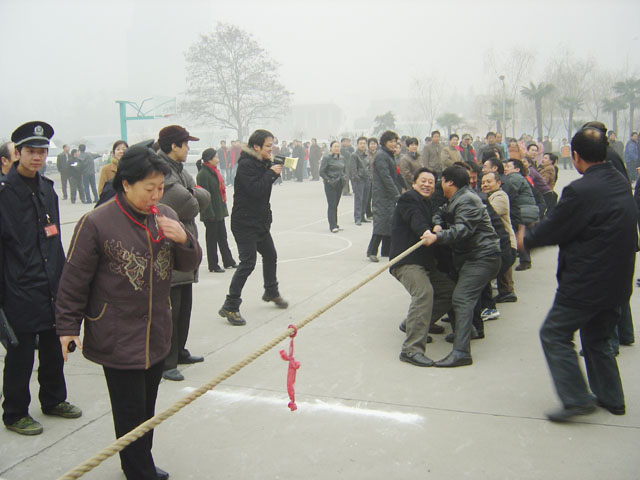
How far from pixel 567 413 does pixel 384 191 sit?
17.9 ft

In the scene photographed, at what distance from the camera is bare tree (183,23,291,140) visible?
44.4 meters

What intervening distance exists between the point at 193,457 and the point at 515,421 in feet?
6.62

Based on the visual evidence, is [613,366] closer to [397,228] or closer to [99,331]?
[397,228]

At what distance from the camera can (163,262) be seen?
294 cm

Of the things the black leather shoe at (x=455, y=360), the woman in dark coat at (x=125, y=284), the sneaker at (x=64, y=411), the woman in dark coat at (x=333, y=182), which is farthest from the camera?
the woman in dark coat at (x=333, y=182)

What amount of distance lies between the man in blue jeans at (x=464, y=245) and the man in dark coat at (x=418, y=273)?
0.15 m

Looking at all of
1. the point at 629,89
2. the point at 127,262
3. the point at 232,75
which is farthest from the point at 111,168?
the point at 629,89

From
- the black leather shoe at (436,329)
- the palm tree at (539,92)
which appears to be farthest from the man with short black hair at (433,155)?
the palm tree at (539,92)

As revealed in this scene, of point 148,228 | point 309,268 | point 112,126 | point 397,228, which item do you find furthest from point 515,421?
point 112,126

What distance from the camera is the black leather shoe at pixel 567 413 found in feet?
12.1

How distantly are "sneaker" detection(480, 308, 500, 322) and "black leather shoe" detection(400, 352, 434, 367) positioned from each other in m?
1.35

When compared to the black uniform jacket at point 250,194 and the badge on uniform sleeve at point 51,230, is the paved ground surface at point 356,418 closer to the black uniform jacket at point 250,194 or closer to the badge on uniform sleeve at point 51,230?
the black uniform jacket at point 250,194

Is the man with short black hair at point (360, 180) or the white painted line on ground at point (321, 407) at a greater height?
the man with short black hair at point (360, 180)

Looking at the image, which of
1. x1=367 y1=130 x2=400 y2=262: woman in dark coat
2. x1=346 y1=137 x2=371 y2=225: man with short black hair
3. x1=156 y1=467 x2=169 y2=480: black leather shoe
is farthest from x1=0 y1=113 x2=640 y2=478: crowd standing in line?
x1=346 y1=137 x2=371 y2=225: man with short black hair
